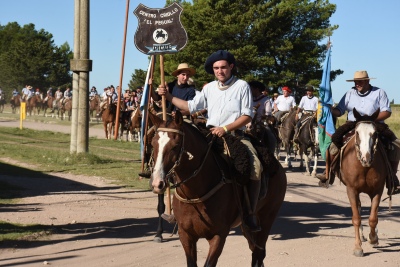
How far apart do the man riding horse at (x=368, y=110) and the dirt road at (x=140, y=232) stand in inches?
54.3

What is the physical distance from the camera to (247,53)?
57.1 metres

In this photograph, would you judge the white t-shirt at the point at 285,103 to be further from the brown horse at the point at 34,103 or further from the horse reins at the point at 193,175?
the brown horse at the point at 34,103

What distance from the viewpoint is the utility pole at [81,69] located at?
2267 centimetres

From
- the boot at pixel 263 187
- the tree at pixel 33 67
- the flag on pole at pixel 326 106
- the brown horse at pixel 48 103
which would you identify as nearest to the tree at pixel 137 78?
the tree at pixel 33 67

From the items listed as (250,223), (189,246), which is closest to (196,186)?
(189,246)

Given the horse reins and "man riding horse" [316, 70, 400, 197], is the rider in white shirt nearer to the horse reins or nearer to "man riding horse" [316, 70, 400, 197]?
"man riding horse" [316, 70, 400, 197]

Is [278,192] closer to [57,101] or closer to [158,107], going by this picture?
[158,107]

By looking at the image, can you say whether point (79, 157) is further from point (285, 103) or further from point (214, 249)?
point (214, 249)

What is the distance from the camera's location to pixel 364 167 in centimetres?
1223

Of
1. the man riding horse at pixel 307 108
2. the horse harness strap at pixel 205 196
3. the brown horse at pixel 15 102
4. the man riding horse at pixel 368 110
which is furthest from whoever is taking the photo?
the brown horse at pixel 15 102

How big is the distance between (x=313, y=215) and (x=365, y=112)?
10.8 ft

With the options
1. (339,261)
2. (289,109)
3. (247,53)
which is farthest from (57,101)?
(339,261)

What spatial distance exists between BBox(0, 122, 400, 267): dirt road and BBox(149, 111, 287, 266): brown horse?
8.32 ft

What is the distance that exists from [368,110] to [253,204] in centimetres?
494
